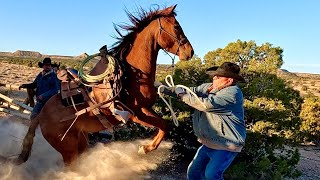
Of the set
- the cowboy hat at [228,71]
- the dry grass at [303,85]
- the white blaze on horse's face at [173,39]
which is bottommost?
the dry grass at [303,85]

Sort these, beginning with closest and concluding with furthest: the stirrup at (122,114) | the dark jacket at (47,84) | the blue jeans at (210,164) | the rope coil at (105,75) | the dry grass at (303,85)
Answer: the blue jeans at (210,164), the stirrup at (122,114), the rope coil at (105,75), the dark jacket at (47,84), the dry grass at (303,85)

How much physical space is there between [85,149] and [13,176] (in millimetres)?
1346

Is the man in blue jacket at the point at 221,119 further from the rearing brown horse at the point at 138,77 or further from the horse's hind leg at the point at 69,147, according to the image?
the horse's hind leg at the point at 69,147

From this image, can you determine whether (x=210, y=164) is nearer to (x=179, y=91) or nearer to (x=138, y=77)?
(x=179, y=91)

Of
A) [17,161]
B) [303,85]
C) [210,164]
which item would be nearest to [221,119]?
[210,164]

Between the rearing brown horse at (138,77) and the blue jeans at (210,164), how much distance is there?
675 mm

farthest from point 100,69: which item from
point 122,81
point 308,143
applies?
point 308,143

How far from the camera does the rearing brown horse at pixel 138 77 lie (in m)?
5.12

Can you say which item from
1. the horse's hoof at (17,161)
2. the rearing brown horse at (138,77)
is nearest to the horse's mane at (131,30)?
the rearing brown horse at (138,77)

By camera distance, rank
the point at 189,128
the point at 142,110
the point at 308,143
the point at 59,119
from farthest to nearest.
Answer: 1. the point at 308,143
2. the point at 189,128
3. the point at 59,119
4. the point at 142,110

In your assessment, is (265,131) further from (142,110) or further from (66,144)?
(66,144)

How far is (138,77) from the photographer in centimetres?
517

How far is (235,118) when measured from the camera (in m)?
4.43

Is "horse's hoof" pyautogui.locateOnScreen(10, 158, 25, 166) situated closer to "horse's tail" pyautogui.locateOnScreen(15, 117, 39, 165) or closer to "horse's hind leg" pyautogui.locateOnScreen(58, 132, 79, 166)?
"horse's tail" pyautogui.locateOnScreen(15, 117, 39, 165)
